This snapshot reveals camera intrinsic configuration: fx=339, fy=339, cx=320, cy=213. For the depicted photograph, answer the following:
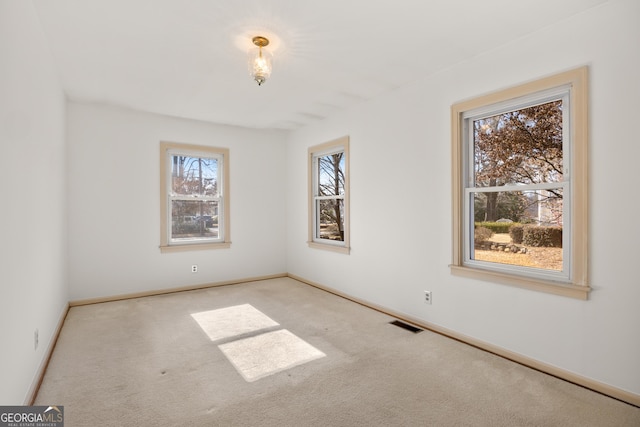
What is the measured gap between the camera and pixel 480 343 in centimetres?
296

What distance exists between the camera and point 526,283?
265cm

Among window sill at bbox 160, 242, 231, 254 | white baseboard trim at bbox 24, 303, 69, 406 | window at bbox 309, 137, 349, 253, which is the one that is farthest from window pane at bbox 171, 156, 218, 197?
white baseboard trim at bbox 24, 303, 69, 406

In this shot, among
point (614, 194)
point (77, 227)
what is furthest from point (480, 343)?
point (77, 227)

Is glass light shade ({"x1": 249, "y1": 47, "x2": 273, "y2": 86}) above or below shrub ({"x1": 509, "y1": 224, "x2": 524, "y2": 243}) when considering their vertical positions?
above

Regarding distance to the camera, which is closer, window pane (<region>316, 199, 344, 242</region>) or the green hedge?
the green hedge

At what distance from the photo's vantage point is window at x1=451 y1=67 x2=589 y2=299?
7.85ft

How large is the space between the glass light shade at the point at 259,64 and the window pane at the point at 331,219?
2382 millimetres

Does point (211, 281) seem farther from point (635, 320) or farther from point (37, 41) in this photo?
point (635, 320)

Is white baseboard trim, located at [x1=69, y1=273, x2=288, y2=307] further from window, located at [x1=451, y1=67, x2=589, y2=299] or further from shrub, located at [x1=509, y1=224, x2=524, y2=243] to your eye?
shrub, located at [x1=509, y1=224, x2=524, y2=243]

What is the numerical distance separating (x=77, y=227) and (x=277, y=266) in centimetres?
293

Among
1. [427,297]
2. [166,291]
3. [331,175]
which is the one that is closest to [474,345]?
[427,297]

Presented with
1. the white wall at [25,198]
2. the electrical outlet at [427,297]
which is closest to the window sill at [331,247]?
the electrical outlet at [427,297]

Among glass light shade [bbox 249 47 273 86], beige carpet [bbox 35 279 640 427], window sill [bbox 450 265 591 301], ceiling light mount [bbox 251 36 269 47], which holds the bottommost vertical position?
beige carpet [bbox 35 279 640 427]

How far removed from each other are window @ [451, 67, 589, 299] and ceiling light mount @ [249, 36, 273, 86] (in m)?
1.78
